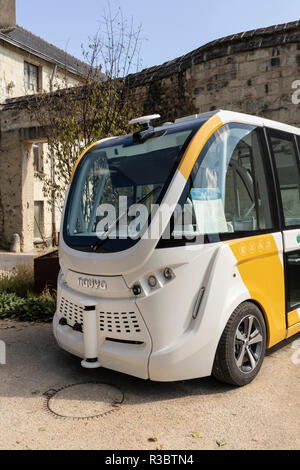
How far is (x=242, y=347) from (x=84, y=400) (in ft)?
4.40

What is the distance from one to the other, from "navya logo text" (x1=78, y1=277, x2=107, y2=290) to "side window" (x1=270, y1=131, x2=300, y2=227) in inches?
73.1

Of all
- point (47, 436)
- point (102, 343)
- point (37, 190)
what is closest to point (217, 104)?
point (102, 343)

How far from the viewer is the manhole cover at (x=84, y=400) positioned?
316 centimetres

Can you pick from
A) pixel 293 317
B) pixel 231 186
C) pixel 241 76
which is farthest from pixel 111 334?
pixel 241 76

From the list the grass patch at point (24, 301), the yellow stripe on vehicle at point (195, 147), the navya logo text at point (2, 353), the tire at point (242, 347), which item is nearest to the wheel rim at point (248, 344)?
the tire at point (242, 347)

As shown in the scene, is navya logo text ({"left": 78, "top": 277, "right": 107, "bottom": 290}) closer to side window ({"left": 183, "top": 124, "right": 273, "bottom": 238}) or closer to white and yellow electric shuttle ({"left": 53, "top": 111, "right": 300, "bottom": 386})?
white and yellow electric shuttle ({"left": 53, "top": 111, "right": 300, "bottom": 386})

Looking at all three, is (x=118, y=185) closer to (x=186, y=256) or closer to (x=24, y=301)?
(x=186, y=256)

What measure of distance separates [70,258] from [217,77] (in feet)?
22.0

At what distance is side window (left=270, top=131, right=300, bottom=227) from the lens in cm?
406

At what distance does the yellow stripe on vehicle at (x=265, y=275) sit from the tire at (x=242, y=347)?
0.13 metres

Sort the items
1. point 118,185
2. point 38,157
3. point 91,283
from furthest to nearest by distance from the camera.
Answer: point 38,157, point 118,185, point 91,283

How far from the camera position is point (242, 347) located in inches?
139

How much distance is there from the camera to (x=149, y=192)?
353cm

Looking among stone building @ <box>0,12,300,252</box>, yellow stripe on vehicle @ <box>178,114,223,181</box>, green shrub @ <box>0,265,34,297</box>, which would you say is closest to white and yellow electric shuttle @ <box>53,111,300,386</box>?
yellow stripe on vehicle @ <box>178,114,223,181</box>
